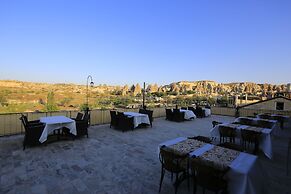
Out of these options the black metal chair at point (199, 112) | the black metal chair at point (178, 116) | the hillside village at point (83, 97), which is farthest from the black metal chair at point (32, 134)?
the black metal chair at point (199, 112)

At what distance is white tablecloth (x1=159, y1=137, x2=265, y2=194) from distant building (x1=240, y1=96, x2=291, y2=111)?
12.8m

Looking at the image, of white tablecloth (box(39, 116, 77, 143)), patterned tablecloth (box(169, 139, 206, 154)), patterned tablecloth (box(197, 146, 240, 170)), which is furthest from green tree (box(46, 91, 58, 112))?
patterned tablecloth (box(197, 146, 240, 170))

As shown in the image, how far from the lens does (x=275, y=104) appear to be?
12508 millimetres

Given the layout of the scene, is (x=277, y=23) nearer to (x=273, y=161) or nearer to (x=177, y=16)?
(x=177, y=16)

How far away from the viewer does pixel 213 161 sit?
7.78 feet

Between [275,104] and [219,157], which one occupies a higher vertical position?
[275,104]

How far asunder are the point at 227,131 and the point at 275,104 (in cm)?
1034

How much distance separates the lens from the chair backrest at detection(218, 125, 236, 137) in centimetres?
506

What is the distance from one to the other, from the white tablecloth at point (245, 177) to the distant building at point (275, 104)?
42.1 feet

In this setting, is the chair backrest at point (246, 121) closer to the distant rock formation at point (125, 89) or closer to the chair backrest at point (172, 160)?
the chair backrest at point (172, 160)

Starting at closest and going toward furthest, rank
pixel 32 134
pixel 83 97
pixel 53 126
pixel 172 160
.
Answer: pixel 172 160 → pixel 32 134 → pixel 53 126 → pixel 83 97

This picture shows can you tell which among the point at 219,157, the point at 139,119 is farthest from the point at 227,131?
the point at 139,119

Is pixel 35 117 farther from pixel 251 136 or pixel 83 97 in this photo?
pixel 83 97

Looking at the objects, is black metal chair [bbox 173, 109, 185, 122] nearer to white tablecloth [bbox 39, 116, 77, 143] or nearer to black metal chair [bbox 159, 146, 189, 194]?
white tablecloth [bbox 39, 116, 77, 143]
